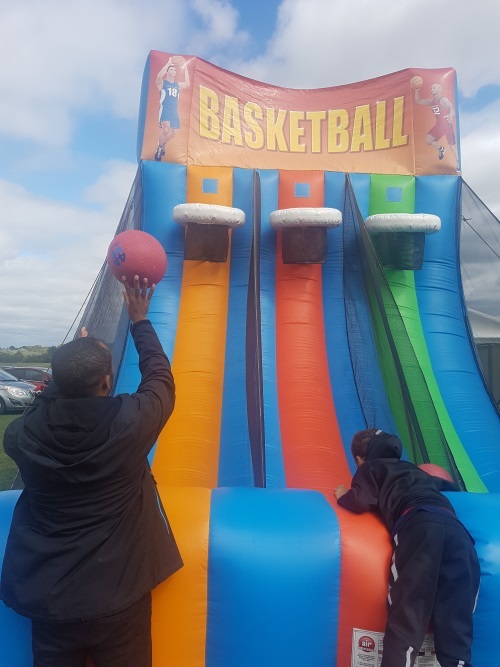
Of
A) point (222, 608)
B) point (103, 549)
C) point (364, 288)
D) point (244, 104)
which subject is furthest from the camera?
point (244, 104)

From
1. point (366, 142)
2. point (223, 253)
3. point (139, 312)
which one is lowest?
point (139, 312)

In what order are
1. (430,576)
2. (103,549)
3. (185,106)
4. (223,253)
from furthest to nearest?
→ (185,106) < (223,253) < (430,576) < (103,549)

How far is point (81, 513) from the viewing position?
1.27 meters

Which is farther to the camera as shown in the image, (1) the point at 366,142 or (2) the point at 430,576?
(1) the point at 366,142

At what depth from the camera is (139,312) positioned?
5.41 ft

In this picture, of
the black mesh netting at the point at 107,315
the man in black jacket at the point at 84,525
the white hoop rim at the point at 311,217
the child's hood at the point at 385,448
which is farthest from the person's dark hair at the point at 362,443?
the white hoop rim at the point at 311,217

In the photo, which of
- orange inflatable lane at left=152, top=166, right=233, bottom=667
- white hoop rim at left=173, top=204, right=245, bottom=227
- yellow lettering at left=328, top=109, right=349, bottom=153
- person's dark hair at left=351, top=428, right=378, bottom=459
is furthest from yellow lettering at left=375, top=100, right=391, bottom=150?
person's dark hair at left=351, top=428, right=378, bottom=459

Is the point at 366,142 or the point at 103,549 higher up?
the point at 366,142

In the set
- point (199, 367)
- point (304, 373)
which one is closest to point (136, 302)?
point (199, 367)

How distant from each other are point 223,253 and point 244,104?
6.25ft

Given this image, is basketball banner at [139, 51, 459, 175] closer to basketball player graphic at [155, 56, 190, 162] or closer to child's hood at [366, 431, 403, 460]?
basketball player graphic at [155, 56, 190, 162]

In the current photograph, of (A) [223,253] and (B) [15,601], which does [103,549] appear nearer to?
(B) [15,601]

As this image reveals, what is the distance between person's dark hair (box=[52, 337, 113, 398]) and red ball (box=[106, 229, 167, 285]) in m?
1.13

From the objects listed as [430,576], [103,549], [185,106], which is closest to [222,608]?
[103,549]
